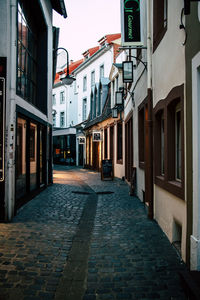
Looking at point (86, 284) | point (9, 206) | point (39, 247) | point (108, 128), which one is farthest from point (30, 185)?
point (108, 128)

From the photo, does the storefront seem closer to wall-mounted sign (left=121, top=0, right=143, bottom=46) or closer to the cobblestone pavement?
the cobblestone pavement

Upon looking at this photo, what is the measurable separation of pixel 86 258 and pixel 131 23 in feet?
19.9

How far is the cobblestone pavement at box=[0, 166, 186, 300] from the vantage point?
11.0 feet

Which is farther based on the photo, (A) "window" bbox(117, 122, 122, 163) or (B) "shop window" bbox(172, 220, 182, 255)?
(A) "window" bbox(117, 122, 122, 163)

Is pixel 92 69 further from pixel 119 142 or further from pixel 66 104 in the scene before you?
pixel 119 142

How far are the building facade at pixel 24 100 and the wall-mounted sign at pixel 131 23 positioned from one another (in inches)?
105

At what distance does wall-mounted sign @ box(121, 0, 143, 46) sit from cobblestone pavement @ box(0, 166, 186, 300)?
14.3ft

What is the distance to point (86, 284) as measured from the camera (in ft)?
11.6

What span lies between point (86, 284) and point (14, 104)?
4667mm

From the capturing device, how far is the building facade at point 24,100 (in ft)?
22.0

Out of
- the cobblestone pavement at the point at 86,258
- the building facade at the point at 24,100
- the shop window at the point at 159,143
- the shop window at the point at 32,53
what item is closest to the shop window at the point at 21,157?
the building facade at the point at 24,100

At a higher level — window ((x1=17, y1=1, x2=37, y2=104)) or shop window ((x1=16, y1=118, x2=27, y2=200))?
window ((x1=17, y1=1, x2=37, y2=104))

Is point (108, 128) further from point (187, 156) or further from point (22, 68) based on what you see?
point (187, 156)

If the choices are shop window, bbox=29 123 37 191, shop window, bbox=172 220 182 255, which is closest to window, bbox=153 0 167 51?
shop window, bbox=172 220 182 255
